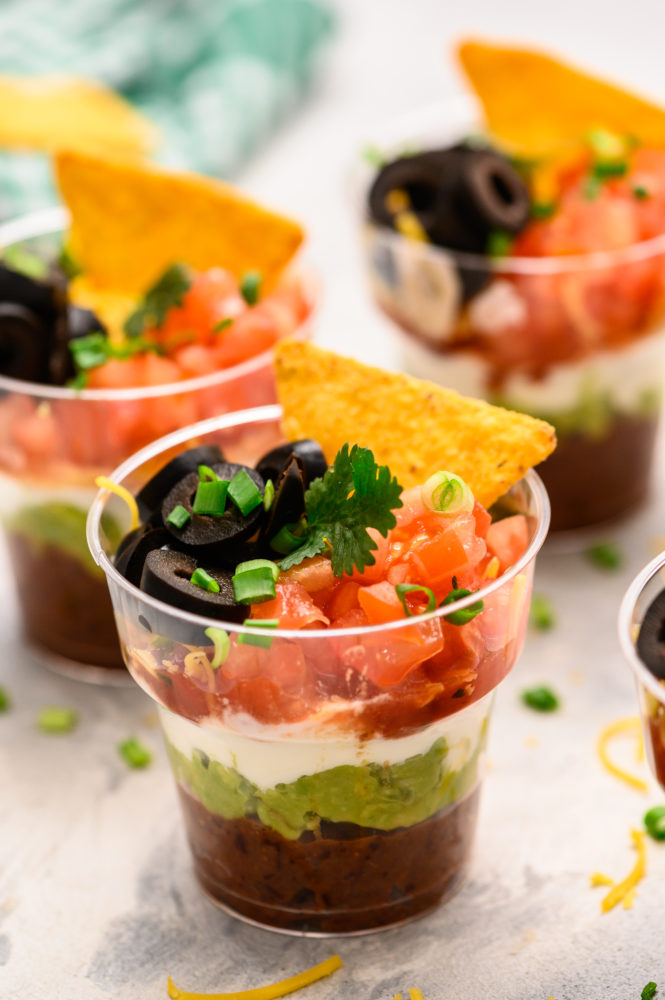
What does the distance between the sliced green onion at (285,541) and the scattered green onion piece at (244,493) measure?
0.06 m

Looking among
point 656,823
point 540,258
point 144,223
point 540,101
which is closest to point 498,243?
point 540,258

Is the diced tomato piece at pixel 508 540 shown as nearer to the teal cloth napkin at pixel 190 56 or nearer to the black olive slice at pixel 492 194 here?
the black olive slice at pixel 492 194

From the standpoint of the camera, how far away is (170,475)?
2.21 m

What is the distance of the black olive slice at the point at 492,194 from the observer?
Answer: 3.08 m

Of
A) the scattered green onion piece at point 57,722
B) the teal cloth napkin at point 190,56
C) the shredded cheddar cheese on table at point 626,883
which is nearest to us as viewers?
the shredded cheddar cheese on table at point 626,883

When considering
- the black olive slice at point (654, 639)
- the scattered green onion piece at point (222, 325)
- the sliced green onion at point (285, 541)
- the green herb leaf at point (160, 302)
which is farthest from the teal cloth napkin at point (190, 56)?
the black olive slice at point (654, 639)

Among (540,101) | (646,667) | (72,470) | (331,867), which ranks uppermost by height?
(540,101)

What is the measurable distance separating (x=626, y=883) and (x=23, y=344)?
1664 mm

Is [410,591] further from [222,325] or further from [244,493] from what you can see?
[222,325]

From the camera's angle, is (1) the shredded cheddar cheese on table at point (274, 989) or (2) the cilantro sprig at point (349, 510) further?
(1) the shredded cheddar cheese on table at point (274, 989)

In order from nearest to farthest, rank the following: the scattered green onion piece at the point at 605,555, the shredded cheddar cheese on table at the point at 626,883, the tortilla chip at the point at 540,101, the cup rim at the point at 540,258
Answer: the shredded cheddar cheese on table at the point at 626,883
the cup rim at the point at 540,258
the scattered green onion piece at the point at 605,555
the tortilla chip at the point at 540,101

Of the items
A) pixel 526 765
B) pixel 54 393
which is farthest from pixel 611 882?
pixel 54 393

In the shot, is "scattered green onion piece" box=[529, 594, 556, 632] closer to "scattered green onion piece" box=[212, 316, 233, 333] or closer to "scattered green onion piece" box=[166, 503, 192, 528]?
"scattered green onion piece" box=[212, 316, 233, 333]

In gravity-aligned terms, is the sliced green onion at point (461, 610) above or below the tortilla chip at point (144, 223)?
below
